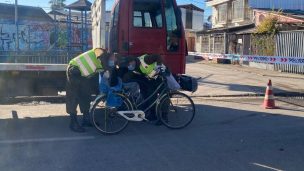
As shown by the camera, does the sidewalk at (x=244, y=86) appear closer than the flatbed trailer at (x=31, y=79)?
No

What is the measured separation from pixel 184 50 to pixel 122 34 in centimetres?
146

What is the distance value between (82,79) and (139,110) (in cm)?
122

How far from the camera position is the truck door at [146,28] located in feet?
28.0

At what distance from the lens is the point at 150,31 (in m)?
8.62

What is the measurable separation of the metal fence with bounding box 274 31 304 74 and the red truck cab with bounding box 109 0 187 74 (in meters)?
12.1

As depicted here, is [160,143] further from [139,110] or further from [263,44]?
[263,44]

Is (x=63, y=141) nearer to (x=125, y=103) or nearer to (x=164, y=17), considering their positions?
(x=125, y=103)

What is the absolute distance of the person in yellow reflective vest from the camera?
728 centimetres

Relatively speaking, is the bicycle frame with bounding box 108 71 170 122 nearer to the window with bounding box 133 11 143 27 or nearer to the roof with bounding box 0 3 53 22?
the window with bounding box 133 11 143 27

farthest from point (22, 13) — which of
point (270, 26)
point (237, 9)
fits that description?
point (237, 9)

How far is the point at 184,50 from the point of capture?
8930 mm

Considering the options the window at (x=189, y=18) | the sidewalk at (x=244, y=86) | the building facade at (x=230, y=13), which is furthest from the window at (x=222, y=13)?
the sidewalk at (x=244, y=86)

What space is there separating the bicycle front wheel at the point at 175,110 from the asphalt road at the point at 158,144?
0.17 m

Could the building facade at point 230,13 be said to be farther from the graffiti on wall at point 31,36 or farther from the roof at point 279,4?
the graffiti on wall at point 31,36
